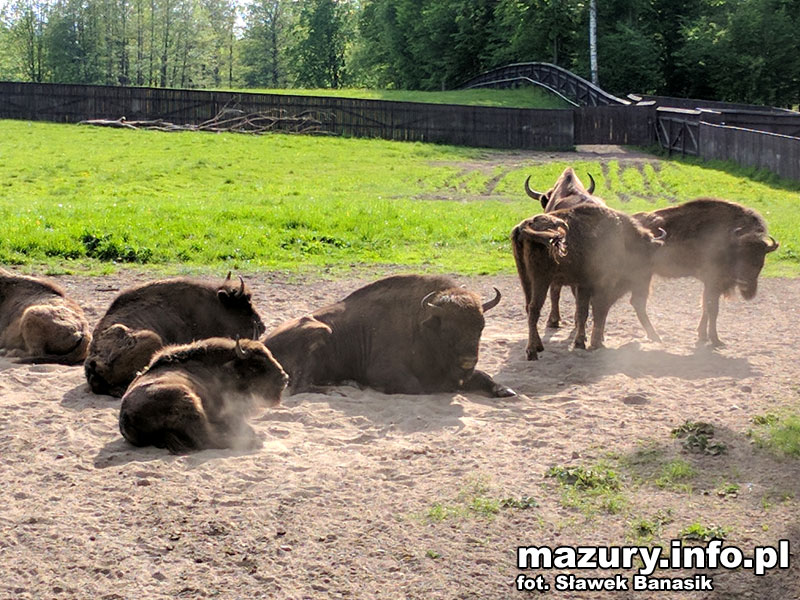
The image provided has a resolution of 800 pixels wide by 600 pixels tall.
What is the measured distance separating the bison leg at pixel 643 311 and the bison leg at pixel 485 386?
2.97 m

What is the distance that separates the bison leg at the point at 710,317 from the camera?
38.1ft

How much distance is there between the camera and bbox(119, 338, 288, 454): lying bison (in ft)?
24.9

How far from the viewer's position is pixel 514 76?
65.2 metres

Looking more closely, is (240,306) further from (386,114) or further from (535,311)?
(386,114)

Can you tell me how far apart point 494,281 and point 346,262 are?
277 centimetres

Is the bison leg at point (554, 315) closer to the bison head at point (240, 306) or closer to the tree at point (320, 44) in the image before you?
the bison head at point (240, 306)

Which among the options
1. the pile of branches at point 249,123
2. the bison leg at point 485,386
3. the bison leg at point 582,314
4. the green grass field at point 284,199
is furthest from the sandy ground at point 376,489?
the pile of branches at point 249,123

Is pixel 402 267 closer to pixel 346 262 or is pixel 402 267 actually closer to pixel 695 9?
pixel 346 262

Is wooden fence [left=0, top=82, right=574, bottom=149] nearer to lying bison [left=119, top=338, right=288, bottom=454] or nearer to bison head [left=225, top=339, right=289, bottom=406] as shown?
bison head [left=225, top=339, right=289, bottom=406]

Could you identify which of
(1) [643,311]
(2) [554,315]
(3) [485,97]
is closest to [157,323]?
(2) [554,315]

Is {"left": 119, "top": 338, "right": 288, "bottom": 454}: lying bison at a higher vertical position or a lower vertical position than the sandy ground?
higher

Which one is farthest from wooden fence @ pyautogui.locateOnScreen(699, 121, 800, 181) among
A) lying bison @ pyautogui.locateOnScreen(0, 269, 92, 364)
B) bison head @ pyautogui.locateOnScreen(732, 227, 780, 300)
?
lying bison @ pyautogui.locateOnScreen(0, 269, 92, 364)

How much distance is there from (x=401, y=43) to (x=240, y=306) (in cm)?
7525

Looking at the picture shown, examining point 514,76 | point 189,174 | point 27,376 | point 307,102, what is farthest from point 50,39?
point 27,376
